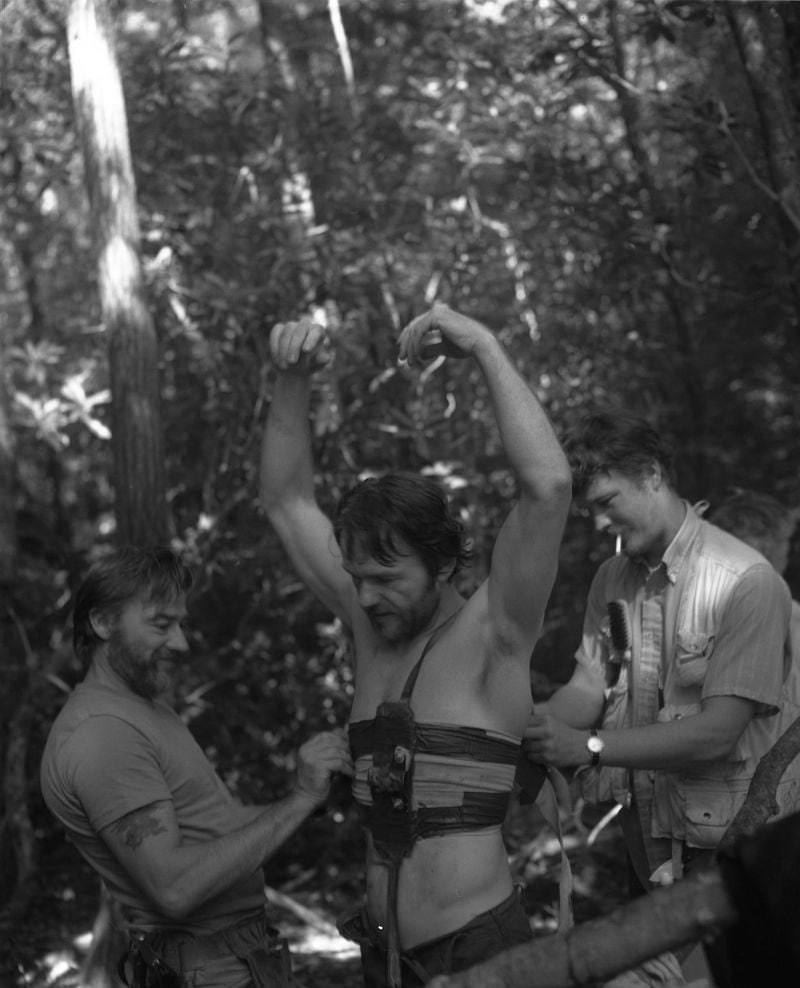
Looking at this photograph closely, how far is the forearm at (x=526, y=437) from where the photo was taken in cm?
272

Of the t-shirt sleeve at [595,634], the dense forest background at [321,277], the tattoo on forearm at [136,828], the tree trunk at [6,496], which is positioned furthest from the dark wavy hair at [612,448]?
the tree trunk at [6,496]

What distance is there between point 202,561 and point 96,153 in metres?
2.06

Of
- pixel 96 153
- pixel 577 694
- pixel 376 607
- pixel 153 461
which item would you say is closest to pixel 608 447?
pixel 577 694

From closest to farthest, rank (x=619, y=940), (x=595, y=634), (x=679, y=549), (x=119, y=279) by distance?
(x=619, y=940) → (x=679, y=549) → (x=595, y=634) → (x=119, y=279)

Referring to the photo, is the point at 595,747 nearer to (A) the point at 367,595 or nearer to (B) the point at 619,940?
(A) the point at 367,595

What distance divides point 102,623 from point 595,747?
1.26 metres

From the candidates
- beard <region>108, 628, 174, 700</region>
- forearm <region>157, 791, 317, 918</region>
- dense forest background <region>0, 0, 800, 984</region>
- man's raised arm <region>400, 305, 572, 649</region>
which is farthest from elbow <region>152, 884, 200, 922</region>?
dense forest background <region>0, 0, 800, 984</region>

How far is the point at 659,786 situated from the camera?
3566 millimetres

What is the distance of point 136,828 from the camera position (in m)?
3.02

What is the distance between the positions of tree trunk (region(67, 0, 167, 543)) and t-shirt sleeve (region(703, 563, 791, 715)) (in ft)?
9.06

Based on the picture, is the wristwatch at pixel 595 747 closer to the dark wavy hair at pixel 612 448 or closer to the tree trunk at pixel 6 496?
the dark wavy hair at pixel 612 448

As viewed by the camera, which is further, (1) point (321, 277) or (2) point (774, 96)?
(1) point (321, 277)

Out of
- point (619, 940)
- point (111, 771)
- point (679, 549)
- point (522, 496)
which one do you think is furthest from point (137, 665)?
point (619, 940)

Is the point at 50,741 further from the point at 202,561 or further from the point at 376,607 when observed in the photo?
the point at 202,561
